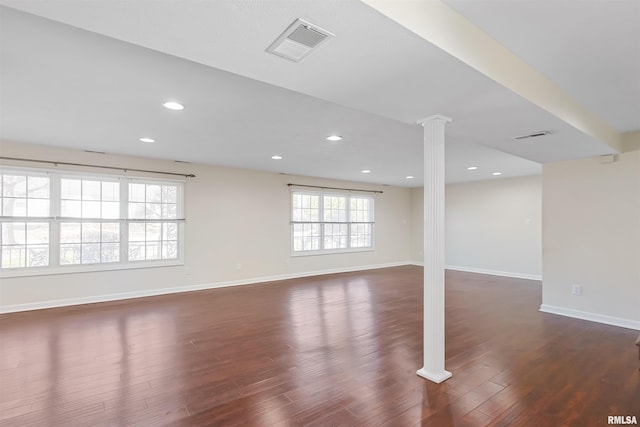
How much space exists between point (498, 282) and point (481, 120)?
5391 mm

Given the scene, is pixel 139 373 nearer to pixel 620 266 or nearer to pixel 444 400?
pixel 444 400

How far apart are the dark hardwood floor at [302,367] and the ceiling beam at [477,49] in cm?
223

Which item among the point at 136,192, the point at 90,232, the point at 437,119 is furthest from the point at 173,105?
the point at 90,232

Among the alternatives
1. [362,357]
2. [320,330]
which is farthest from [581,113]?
[320,330]

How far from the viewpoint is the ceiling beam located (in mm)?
1467

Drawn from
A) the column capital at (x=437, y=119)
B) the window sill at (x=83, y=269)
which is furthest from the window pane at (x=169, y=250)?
the column capital at (x=437, y=119)

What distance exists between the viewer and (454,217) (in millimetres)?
8812

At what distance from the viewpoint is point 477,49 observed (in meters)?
1.84

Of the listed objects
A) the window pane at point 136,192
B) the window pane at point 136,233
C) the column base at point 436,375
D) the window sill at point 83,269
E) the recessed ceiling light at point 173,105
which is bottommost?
the column base at point 436,375

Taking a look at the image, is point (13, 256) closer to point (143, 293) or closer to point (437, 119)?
point (143, 293)

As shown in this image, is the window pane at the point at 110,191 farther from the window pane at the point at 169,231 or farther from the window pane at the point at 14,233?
the window pane at the point at 14,233

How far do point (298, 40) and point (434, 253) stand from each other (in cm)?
194

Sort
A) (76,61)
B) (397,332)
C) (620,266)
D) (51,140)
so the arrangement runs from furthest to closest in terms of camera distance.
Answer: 1. (51,140)
2. (620,266)
3. (397,332)
4. (76,61)

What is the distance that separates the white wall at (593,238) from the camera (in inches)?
157
